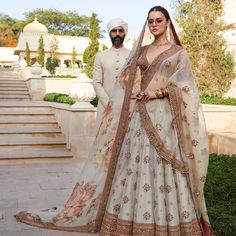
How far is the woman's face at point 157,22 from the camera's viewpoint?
290 centimetres

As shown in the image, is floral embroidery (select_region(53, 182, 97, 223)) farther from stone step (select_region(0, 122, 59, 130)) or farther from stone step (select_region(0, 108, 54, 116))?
stone step (select_region(0, 108, 54, 116))

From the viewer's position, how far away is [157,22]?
2.91 meters

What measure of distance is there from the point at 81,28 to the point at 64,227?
51.0 m

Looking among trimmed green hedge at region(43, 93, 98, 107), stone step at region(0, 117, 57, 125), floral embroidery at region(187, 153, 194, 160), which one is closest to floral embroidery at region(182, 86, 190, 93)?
floral embroidery at region(187, 153, 194, 160)

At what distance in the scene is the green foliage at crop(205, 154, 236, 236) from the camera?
10.6 ft

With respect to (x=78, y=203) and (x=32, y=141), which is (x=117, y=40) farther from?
(x=32, y=141)

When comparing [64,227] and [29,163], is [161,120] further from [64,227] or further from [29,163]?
[29,163]

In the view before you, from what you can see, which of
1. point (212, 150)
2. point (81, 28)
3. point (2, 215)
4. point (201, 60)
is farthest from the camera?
point (81, 28)

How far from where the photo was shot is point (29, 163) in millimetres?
6711

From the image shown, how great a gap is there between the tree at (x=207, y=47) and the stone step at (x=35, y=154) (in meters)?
4.61

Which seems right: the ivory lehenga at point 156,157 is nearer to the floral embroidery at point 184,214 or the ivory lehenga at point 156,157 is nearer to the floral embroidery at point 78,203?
the floral embroidery at point 184,214

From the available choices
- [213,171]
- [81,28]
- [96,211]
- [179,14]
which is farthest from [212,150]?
[81,28]

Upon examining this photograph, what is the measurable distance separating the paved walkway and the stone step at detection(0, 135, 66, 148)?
0.66 m

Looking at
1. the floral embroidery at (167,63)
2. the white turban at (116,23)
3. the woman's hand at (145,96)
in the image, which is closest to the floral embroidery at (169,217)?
the woman's hand at (145,96)
